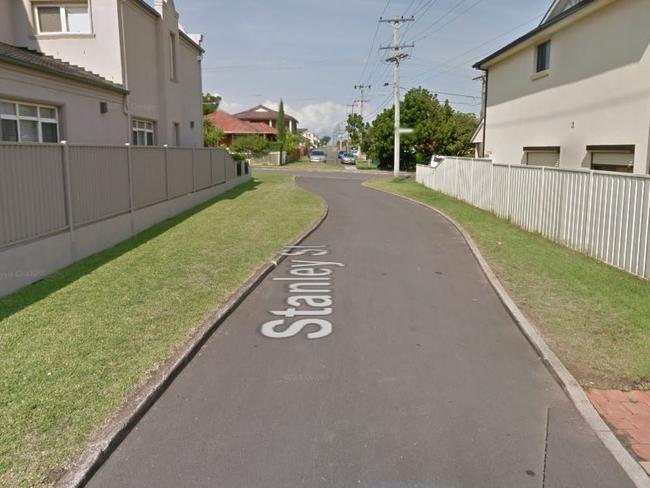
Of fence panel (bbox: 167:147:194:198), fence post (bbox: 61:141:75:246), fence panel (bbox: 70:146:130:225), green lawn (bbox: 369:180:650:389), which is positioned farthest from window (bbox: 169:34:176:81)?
green lawn (bbox: 369:180:650:389)

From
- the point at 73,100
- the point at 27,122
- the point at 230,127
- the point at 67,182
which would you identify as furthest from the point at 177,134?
the point at 230,127

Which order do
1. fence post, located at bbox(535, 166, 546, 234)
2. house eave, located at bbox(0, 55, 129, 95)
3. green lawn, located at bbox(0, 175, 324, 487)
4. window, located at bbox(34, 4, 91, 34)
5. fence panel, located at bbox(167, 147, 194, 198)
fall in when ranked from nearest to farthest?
1. green lawn, located at bbox(0, 175, 324, 487)
2. house eave, located at bbox(0, 55, 129, 95)
3. fence post, located at bbox(535, 166, 546, 234)
4. fence panel, located at bbox(167, 147, 194, 198)
5. window, located at bbox(34, 4, 91, 34)

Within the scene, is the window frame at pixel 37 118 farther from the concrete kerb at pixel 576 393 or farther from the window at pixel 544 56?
the window at pixel 544 56

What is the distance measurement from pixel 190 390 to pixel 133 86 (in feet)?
45.9

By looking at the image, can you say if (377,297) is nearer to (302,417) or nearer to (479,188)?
(302,417)

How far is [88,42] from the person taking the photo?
48.8 ft

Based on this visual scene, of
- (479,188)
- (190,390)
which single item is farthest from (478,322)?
(479,188)

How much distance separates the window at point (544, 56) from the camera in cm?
A: 1548

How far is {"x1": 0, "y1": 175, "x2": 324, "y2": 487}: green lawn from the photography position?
3283 mm

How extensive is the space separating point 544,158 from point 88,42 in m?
14.4

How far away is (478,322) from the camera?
5.75m

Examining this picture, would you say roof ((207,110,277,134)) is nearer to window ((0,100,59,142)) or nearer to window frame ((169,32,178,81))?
window frame ((169,32,178,81))

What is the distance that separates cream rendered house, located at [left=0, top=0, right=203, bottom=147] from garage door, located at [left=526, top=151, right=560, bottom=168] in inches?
503

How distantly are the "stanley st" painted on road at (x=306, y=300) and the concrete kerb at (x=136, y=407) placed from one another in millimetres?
592
